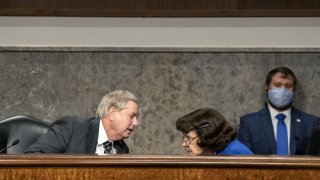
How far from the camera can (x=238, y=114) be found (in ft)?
18.0

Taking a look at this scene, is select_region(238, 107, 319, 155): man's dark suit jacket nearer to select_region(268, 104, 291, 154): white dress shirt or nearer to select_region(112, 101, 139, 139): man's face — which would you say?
select_region(268, 104, 291, 154): white dress shirt

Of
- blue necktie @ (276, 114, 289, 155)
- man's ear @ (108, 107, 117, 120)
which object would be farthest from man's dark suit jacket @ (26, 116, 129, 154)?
blue necktie @ (276, 114, 289, 155)

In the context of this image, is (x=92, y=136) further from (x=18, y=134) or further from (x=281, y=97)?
(x=281, y=97)

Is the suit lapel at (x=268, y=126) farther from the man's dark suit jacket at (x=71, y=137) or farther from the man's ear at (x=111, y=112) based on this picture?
the man's dark suit jacket at (x=71, y=137)

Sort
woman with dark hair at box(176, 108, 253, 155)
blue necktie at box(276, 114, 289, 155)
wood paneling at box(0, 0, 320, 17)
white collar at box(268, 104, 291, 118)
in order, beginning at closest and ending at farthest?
woman with dark hair at box(176, 108, 253, 155)
blue necktie at box(276, 114, 289, 155)
white collar at box(268, 104, 291, 118)
wood paneling at box(0, 0, 320, 17)

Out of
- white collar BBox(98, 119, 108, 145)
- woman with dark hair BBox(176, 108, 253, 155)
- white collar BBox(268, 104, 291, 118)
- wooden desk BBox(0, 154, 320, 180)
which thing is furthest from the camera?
white collar BBox(268, 104, 291, 118)

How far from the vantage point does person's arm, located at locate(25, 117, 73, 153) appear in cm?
386

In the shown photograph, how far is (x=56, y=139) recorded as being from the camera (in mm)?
3965

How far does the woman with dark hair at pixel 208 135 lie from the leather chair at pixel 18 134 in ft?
2.60

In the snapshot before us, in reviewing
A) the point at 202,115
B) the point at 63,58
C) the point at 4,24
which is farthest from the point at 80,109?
the point at 202,115

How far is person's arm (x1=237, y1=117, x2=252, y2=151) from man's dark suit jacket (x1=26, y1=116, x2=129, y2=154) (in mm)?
1350

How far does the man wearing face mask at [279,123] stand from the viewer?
5.10 meters

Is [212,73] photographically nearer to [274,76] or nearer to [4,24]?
[274,76]

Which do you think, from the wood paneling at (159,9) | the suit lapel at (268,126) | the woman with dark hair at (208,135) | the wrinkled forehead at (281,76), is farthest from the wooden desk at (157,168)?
the wood paneling at (159,9)
